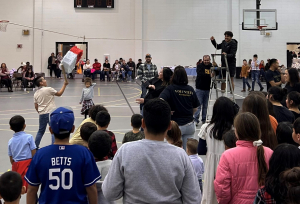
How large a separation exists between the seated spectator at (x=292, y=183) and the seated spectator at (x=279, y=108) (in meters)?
2.69

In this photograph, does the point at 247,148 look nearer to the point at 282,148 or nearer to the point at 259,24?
the point at 282,148

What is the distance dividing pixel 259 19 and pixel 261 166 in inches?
796

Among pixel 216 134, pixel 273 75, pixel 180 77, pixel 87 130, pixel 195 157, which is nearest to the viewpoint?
pixel 216 134

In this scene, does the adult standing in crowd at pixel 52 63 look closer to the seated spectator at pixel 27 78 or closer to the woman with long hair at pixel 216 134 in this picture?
the seated spectator at pixel 27 78

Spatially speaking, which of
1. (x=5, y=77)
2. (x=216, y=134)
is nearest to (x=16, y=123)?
(x=216, y=134)

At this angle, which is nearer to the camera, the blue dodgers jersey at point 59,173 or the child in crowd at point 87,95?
the blue dodgers jersey at point 59,173

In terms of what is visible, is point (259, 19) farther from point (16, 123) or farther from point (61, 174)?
point (61, 174)

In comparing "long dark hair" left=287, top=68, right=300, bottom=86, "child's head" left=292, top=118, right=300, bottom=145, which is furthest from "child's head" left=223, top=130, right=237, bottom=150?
"long dark hair" left=287, top=68, right=300, bottom=86

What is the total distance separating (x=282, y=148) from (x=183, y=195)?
29.2 inches

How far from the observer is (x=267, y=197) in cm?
238

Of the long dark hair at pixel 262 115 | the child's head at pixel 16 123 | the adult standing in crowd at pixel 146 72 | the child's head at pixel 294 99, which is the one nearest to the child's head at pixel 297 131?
the long dark hair at pixel 262 115

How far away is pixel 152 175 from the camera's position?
2.18 metres

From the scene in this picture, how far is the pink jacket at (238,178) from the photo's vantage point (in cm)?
276

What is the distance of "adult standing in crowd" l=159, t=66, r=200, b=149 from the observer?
210 inches
